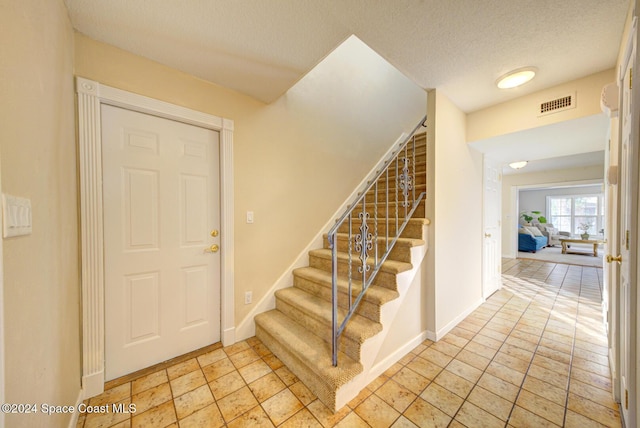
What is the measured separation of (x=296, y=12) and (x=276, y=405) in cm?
238

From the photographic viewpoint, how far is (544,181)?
5.69 metres

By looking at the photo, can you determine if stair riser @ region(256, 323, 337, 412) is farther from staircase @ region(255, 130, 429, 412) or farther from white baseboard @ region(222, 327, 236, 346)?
white baseboard @ region(222, 327, 236, 346)

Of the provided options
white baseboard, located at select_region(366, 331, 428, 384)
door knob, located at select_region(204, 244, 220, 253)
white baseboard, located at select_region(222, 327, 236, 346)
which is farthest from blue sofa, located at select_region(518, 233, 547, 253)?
door knob, located at select_region(204, 244, 220, 253)

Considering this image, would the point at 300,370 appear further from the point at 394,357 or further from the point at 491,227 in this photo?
the point at 491,227

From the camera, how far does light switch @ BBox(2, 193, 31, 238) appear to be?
674 mm

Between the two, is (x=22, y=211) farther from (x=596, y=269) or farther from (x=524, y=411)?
(x=596, y=269)

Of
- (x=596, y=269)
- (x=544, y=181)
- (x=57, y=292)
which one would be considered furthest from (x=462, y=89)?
(x=596, y=269)

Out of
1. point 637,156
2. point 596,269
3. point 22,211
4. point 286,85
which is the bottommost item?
point 596,269

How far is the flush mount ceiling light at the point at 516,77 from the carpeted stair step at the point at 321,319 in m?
2.26

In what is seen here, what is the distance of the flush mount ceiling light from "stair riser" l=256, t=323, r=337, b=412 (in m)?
2.71

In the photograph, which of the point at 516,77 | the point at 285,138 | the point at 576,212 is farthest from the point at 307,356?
the point at 576,212

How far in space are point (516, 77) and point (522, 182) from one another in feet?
18.3

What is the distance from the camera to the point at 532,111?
86.5 inches

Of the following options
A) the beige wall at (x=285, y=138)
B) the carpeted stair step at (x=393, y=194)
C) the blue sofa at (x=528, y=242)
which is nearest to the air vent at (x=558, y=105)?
the carpeted stair step at (x=393, y=194)
